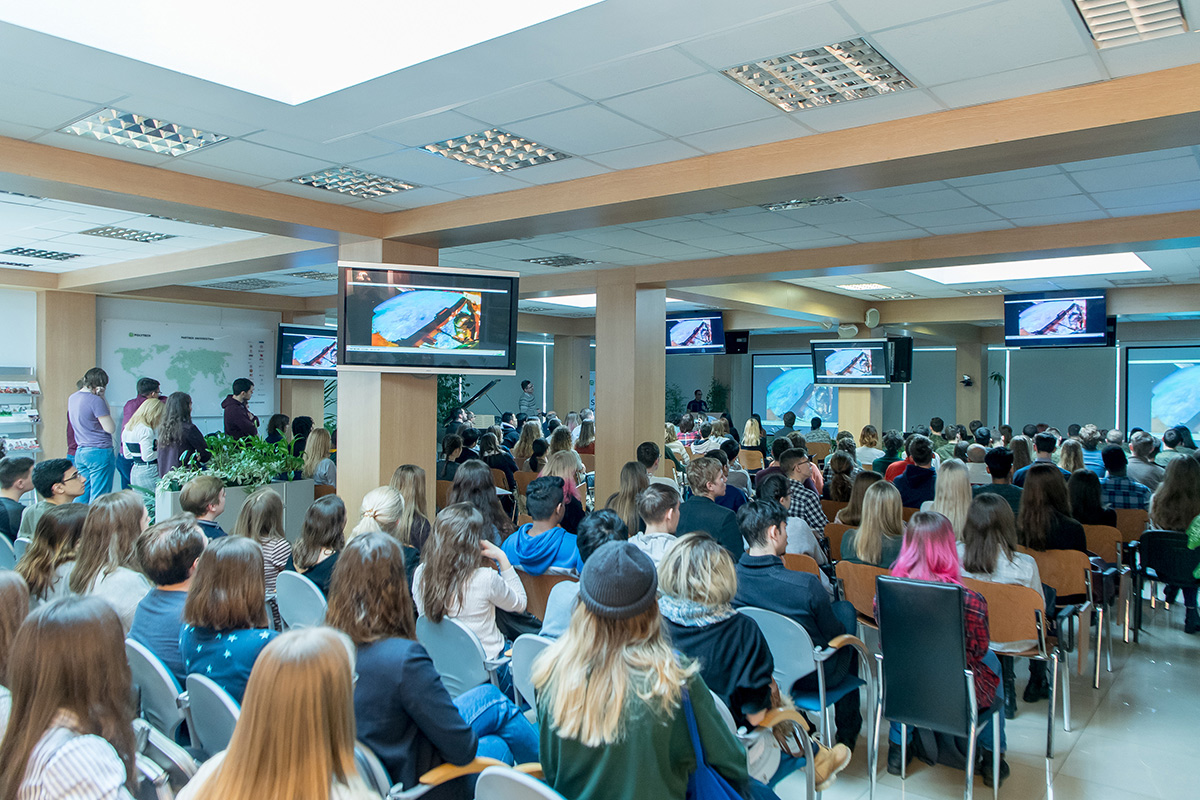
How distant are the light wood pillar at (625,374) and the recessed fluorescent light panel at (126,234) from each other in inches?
179

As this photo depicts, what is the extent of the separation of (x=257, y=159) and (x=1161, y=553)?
6.29 metres

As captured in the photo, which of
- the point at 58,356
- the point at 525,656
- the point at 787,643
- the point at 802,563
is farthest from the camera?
the point at 58,356

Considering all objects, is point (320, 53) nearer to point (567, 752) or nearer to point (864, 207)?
point (567, 752)

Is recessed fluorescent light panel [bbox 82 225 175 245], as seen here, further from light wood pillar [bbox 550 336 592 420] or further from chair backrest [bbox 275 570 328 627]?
light wood pillar [bbox 550 336 592 420]

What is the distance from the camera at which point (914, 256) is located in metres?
7.28

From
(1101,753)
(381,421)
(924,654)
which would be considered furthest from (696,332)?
(924,654)

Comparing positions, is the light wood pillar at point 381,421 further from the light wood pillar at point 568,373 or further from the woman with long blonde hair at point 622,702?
the light wood pillar at point 568,373

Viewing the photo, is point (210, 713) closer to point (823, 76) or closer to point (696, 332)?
point (823, 76)

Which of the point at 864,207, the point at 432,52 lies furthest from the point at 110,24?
the point at 864,207

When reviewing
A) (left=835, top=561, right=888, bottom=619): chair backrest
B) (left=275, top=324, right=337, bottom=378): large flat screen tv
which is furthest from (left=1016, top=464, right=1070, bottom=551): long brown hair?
(left=275, top=324, right=337, bottom=378): large flat screen tv

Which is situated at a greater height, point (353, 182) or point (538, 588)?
point (353, 182)

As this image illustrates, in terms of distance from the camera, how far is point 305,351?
463 inches

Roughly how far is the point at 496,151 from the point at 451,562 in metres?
2.69

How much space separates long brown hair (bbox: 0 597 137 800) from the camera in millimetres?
1561
